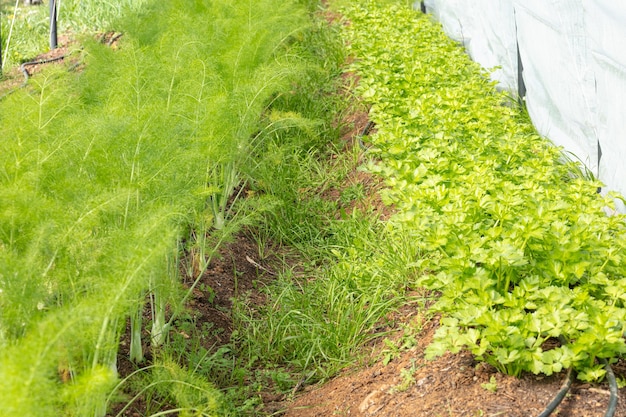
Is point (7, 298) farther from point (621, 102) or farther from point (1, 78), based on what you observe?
point (1, 78)

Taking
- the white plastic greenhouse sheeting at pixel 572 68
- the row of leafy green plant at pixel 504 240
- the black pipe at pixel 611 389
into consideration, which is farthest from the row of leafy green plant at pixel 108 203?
the white plastic greenhouse sheeting at pixel 572 68

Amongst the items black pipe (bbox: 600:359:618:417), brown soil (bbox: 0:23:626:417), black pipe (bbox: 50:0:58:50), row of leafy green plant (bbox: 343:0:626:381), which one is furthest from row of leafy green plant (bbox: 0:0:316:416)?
black pipe (bbox: 50:0:58:50)

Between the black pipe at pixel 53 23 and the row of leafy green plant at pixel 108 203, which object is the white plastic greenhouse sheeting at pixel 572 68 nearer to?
the row of leafy green plant at pixel 108 203

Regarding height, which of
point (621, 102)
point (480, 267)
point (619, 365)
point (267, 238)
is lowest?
point (267, 238)

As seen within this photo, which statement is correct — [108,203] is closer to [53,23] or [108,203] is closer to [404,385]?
[404,385]

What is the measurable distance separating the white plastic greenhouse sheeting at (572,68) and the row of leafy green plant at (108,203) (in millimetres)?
1369

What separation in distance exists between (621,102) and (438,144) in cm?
77

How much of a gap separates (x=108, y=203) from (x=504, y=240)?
1.26 meters

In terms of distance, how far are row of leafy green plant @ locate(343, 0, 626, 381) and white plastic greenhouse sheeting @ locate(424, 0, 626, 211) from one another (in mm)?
187

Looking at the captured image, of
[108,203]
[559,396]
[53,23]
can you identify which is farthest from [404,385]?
[53,23]

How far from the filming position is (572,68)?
3.91 meters

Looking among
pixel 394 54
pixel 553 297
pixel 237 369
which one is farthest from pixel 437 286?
pixel 394 54

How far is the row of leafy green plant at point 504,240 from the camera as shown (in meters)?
2.36

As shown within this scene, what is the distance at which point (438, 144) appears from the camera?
3.52 m
